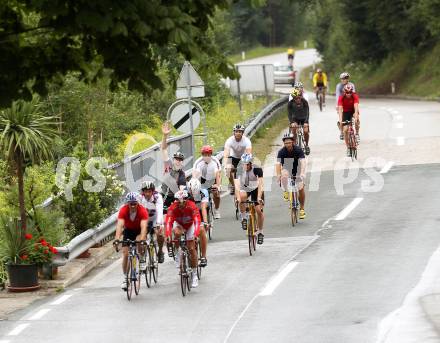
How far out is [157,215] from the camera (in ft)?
61.1

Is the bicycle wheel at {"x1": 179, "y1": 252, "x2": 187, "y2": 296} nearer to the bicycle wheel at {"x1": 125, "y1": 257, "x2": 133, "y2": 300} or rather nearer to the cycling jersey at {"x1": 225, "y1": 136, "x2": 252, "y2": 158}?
the bicycle wheel at {"x1": 125, "y1": 257, "x2": 133, "y2": 300}

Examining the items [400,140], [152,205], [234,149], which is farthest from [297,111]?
[152,205]

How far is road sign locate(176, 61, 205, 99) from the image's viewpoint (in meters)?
26.8

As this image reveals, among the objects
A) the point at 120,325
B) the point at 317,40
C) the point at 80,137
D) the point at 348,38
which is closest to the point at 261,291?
the point at 120,325

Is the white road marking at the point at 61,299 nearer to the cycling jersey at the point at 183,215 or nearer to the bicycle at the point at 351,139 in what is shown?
the cycling jersey at the point at 183,215

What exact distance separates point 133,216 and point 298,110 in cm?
1305

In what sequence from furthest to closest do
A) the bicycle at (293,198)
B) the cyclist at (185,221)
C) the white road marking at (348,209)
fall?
the white road marking at (348,209) → the bicycle at (293,198) → the cyclist at (185,221)

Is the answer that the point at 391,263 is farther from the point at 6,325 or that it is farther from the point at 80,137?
the point at 80,137

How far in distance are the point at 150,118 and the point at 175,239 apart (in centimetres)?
2384

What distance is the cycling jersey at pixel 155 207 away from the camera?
731 inches

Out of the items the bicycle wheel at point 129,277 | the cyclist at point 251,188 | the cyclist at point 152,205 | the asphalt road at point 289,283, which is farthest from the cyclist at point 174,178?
the bicycle wheel at point 129,277

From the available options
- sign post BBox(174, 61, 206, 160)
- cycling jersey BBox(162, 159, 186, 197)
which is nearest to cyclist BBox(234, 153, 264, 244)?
cycling jersey BBox(162, 159, 186, 197)

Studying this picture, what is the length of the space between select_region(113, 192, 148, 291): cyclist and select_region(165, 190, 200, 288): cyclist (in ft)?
1.58

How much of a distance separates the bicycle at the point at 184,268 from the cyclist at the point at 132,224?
0.58 m
